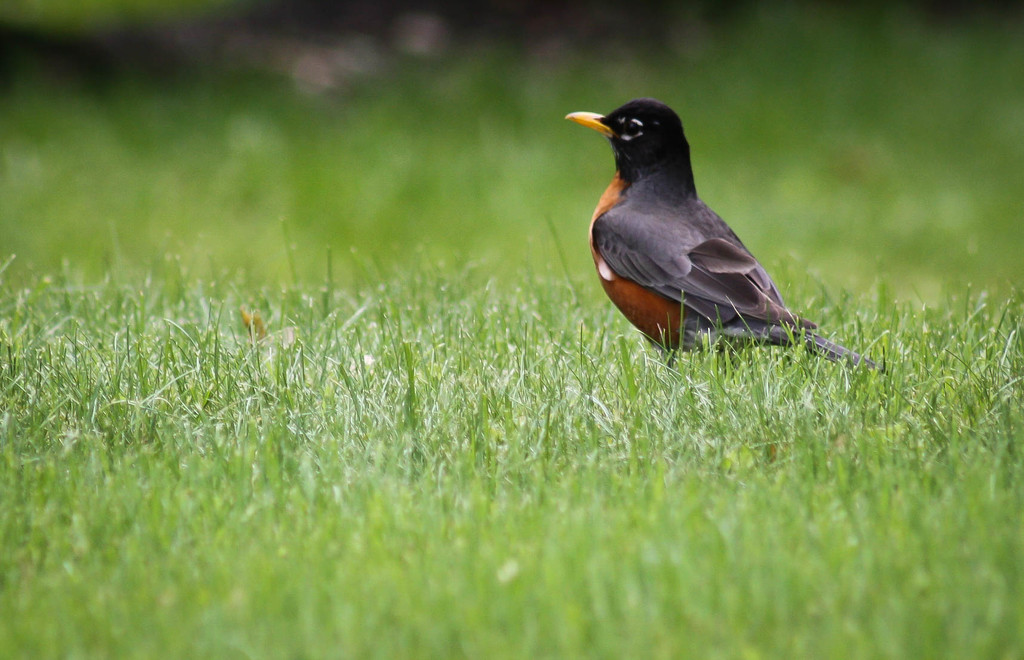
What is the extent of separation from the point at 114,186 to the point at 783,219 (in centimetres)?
577

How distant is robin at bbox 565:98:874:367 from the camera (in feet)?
14.7

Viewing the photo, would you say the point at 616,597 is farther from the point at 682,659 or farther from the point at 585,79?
the point at 585,79

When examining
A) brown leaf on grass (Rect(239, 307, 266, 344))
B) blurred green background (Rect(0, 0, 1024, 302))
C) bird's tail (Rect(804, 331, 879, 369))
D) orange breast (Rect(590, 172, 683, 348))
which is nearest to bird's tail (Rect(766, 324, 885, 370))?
bird's tail (Rect(804, 331, 879, 369))

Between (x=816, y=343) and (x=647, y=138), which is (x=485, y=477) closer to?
(x=816, y=343)

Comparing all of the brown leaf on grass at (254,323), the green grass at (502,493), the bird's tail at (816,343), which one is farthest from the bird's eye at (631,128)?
the brown leaf on grass at (254,323)

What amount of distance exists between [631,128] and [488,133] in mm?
5464

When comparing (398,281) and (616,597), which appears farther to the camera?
(398,281)

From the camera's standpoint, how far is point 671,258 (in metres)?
4.68

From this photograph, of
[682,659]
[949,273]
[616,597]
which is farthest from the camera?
[949,273]

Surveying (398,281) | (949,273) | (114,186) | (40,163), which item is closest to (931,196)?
(949,273)

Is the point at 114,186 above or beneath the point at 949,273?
above

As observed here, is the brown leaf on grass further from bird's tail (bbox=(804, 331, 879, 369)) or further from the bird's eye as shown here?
bird's tail (bbox=(804, 331, 879, 369))

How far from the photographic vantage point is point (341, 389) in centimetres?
399

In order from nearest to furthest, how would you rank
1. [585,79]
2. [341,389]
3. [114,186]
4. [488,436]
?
[488,436], [341,389], [114,186], [585,79]
